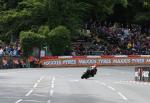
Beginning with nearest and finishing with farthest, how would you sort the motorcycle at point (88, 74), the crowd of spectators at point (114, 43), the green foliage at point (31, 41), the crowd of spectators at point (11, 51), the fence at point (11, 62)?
1. the motorcycle at point (88, 74)
2. the fence at point (11, 62)
3. the crowd of spectators at point (11, 51)
4. the green foliage at point (31, 41)
5. the crowd of spectators at point (114, 43)

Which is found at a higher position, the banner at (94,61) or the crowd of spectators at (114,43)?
the crowd of spectators at (114,43)

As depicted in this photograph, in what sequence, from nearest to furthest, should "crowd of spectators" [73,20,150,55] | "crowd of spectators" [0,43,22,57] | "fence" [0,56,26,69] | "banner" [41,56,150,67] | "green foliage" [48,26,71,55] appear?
"fence" [0,56,26,69]
"crowd of spectators" [0,43,22,57]
"banner" [41,56,150,67]
"green foliage" [48,26,71,55]
"crowd of spectators" [73,20,150,55]

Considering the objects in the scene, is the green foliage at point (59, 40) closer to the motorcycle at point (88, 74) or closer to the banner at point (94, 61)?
the banner at point (94, 61)

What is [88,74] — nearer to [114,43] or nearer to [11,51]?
[11,51]

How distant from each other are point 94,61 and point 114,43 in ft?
25.5

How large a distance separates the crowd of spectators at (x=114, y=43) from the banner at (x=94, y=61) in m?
2.74

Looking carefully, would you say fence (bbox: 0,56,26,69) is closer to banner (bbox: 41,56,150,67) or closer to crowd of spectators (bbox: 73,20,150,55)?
banner (bbox: 41,56,150,67)

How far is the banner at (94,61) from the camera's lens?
5588cm

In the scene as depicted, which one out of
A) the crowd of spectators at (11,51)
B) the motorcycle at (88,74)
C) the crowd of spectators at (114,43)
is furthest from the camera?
the crowd of spectators at (114,43)

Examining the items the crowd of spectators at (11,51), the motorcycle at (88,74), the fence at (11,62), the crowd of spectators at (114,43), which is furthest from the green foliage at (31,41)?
the motorcycle at (88,74)

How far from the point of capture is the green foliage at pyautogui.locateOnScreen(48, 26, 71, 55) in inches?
2340

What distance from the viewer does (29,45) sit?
58812 mm

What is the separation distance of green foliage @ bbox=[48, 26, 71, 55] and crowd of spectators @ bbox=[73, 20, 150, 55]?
4.48 ft

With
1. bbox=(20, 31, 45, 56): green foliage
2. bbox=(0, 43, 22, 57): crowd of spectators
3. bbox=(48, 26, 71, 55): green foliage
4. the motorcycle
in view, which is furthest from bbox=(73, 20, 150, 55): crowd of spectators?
the motorcycle
